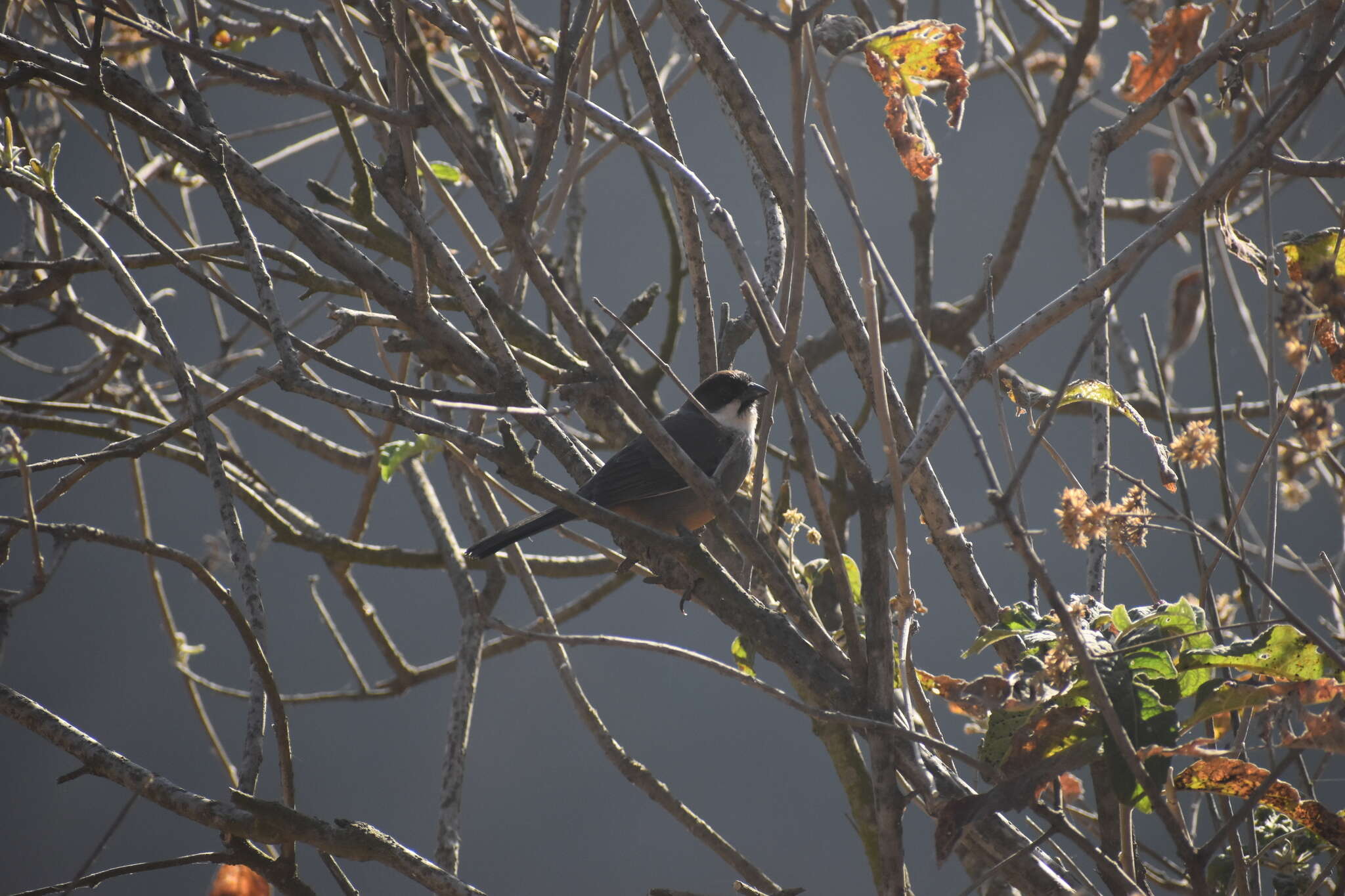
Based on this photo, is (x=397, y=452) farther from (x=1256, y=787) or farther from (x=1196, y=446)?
(x=1256, y=787)

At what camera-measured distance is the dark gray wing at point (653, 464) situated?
10.3 ft

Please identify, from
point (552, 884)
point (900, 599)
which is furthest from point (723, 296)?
point (900, 599)

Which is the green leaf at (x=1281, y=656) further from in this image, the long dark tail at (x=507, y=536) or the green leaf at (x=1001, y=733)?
the long dark tail at (x=507, y=536)

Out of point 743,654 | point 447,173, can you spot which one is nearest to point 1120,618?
point 743,654

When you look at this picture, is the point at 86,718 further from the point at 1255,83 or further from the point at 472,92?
the point at 1255,83

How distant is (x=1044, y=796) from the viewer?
192 centimetres

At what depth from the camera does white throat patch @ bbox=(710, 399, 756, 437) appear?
163 inches

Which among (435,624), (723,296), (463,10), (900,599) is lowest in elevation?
(900,599)

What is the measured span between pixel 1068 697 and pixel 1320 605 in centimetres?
578

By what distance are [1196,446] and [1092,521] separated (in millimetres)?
256

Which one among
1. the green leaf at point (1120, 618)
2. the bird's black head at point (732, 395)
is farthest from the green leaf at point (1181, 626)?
the bird's black head at point (732, 395)

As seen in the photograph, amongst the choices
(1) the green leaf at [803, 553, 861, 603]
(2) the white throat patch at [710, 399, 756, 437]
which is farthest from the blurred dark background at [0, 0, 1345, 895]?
(1) the green leaf at [803, 553, 861, 603]

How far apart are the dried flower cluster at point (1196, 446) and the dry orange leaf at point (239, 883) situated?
1.58 m

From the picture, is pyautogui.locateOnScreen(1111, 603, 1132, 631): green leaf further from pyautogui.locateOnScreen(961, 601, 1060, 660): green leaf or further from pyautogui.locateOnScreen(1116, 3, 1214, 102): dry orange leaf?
pyautogui.locateOnScreen(1116, 3, 1214, 102): dry orange leaf
